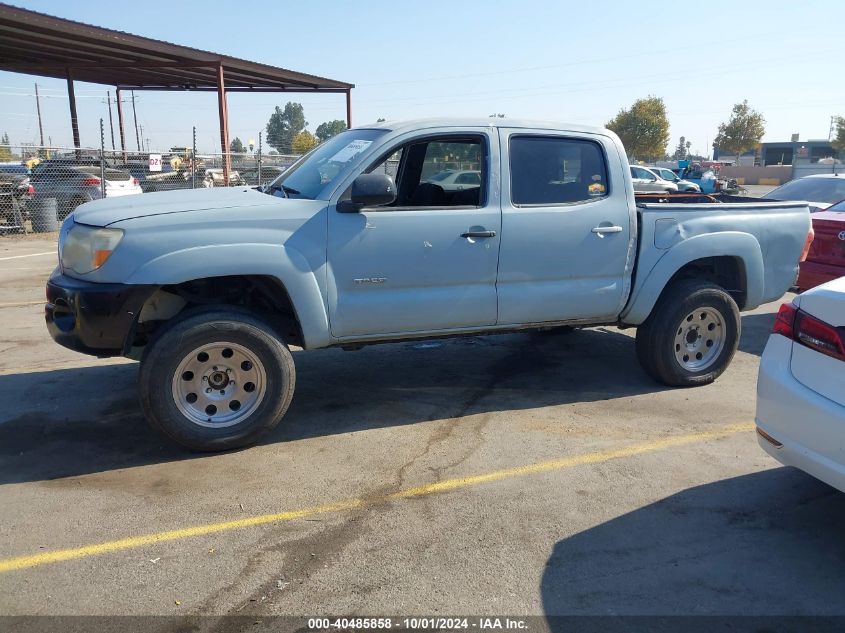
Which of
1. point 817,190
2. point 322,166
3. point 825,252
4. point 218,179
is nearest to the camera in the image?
point 322,166

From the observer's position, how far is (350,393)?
5.44m

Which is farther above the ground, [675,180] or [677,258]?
[675,180]

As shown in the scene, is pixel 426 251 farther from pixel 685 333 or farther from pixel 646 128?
pixel 646 128

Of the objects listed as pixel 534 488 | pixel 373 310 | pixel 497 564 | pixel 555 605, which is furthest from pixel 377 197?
pixel 555 605

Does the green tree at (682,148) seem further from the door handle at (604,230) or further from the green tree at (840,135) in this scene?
the door handle at (604,230)

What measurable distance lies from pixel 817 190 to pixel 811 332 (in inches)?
324

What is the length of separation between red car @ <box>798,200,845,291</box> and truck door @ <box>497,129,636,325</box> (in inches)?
127

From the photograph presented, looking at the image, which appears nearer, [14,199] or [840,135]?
[14,199]

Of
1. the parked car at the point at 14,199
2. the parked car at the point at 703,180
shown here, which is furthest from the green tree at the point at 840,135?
the parked car at the point at 14,199

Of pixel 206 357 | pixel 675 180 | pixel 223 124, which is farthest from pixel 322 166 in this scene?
pixel 675 180

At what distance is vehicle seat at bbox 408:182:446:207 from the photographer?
4977 mm

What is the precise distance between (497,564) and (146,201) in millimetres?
3215

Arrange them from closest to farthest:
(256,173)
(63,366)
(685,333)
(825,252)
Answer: (685,333)
(63,366)
(825,252)
(256,173)

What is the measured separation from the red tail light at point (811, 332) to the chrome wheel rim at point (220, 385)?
118 inches
